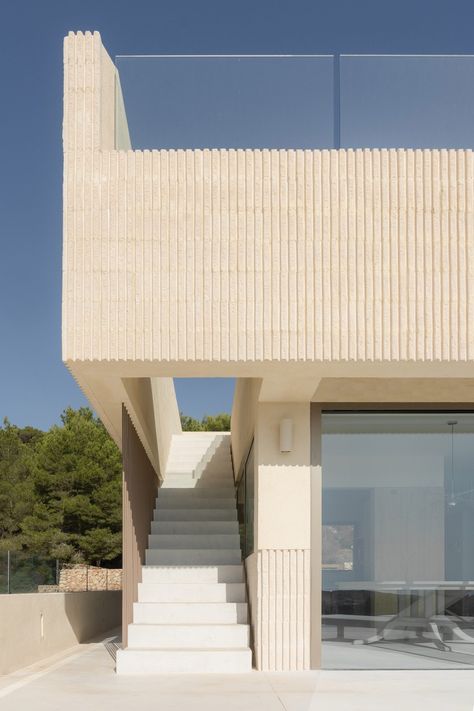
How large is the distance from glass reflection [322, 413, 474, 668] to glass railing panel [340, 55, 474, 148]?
3.47 meters

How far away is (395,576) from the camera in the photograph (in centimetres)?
1144

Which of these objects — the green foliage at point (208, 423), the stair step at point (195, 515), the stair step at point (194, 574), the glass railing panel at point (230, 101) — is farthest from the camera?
the green foliage at point (208, 423)

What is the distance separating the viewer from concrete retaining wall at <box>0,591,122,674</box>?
13344 mm

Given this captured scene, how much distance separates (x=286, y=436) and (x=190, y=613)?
2.97 meters

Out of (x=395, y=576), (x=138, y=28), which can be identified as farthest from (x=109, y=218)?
(x=138, y=28)

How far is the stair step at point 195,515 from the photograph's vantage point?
17.4 metres

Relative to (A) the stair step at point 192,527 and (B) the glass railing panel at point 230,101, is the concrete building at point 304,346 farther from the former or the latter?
(A) the stair step at point 192,527

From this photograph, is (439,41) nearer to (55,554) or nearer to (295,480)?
(55,554)

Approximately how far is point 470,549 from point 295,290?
3736mm

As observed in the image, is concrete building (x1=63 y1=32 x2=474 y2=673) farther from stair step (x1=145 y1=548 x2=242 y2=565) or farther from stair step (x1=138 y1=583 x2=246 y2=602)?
Result: stair step (x1=145 y1=548 x2=242 y2=565)

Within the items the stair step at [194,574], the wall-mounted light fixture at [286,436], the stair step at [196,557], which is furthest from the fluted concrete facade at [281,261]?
the stair step at [196,557]

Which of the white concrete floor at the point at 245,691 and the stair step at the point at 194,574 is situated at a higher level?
the stair step at the point at 194,574

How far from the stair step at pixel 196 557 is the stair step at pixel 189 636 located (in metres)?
3.11

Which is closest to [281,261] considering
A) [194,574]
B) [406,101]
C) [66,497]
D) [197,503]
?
[406,101]
